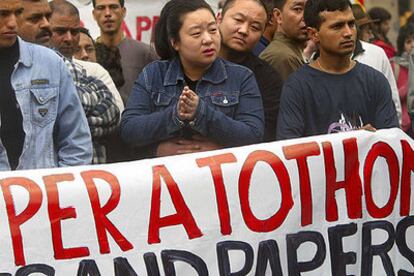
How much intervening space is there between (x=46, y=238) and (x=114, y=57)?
3.12 metres

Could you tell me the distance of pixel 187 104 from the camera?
6828 millimetres

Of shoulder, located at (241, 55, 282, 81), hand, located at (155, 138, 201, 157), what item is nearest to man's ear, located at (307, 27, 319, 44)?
shoulder, located at (241, 55, 282, 81)

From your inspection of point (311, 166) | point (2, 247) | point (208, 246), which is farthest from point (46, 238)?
point (311, 166)

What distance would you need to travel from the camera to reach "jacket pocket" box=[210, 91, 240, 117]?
7.09m

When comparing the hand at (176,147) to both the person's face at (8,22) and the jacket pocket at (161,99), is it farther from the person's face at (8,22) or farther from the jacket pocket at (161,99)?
the person's face at (8,22)

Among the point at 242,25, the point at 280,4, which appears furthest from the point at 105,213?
the point at 280,4

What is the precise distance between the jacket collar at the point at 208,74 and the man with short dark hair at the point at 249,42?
584mm

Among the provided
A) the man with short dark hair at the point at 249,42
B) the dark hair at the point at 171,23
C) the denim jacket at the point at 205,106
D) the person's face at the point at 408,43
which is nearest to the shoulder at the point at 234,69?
the denim jacket at the point at 205,106

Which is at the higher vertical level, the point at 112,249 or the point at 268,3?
the point at 268,3

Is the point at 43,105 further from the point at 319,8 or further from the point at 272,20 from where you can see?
the point at 272,20

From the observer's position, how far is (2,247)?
624cm

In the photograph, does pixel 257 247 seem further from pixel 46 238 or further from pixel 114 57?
pixel 114 57

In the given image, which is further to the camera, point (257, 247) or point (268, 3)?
point (268, 3)

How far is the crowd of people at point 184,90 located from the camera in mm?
6633
